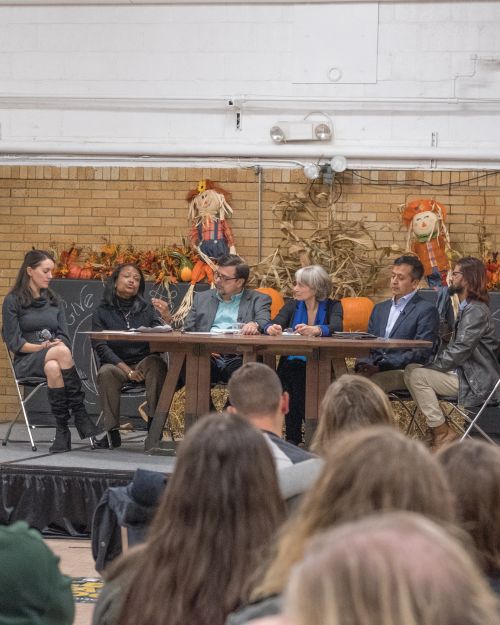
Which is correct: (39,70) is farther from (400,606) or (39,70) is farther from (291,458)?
(400,606)

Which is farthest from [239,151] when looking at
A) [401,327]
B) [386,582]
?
[386,582]

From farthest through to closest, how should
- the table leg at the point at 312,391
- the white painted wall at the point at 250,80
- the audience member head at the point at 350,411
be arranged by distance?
the white painted wall at the point at 250,80 < the table leg at the point at 312,391 < the audience member head at the point at 350,411

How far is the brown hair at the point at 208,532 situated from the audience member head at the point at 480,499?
0.37 meters

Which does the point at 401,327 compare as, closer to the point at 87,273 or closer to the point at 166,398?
the point at 166,398

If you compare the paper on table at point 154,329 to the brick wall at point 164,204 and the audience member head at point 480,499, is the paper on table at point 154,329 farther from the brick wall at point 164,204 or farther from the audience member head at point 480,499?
the audience member head at point 480,499

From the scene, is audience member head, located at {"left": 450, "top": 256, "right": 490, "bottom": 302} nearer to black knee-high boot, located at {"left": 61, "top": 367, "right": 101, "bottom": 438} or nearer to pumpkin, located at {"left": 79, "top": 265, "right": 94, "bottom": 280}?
black knee-high boot, located at {"left": 61, "top": 367, "right": 101, "bottom": 438}

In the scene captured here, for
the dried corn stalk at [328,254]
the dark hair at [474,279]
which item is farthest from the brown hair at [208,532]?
the dried corn stalk at [328,254]

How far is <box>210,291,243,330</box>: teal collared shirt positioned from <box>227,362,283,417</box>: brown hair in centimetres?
344

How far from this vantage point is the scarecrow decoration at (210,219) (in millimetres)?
9164

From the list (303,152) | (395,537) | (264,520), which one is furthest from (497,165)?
(395,537)

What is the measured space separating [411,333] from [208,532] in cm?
522

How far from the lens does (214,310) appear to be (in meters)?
7.42

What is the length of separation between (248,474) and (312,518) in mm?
449

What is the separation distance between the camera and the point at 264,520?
7.24 feet
